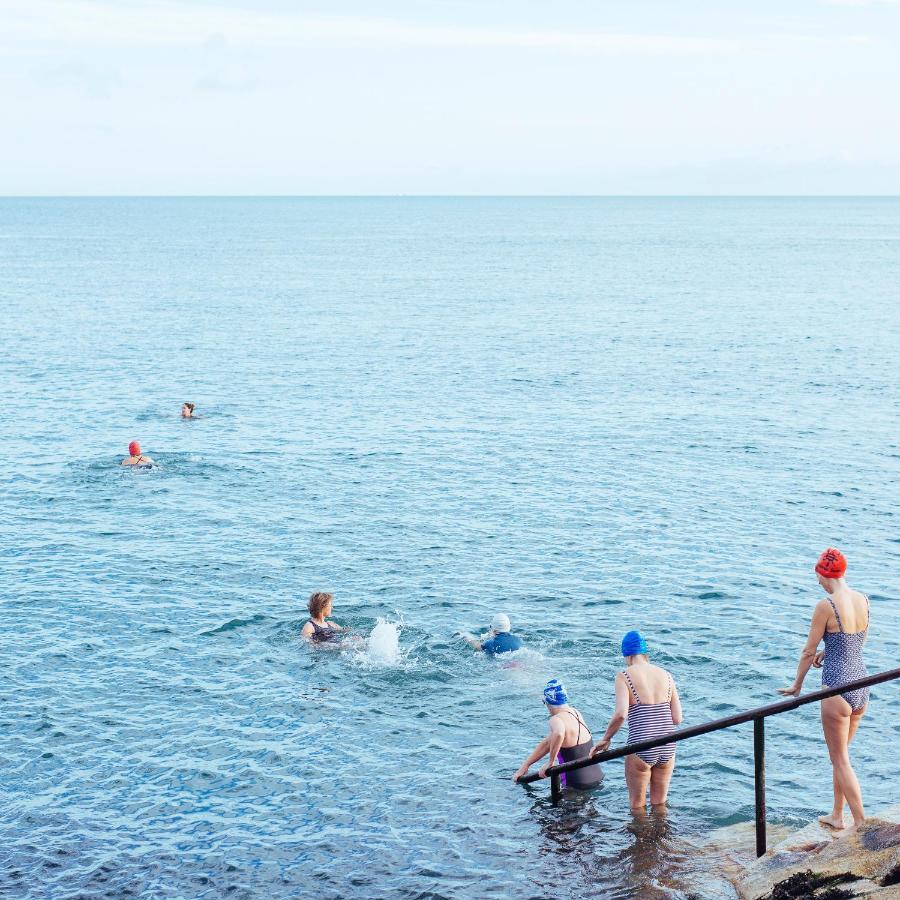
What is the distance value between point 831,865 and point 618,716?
2.52 meters

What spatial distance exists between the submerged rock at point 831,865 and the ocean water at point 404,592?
50.2 inches

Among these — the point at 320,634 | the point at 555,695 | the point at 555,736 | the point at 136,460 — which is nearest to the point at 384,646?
the point at 320,634

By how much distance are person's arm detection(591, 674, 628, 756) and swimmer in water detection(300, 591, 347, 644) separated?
8954 mm

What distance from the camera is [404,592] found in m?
22.9

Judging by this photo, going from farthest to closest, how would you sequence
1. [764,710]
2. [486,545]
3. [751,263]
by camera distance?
[751,263], [486,545], [764,710]

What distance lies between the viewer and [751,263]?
444 feet

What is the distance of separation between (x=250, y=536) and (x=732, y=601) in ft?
39.0

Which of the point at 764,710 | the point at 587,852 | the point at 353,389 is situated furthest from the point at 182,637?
the point at 353,389

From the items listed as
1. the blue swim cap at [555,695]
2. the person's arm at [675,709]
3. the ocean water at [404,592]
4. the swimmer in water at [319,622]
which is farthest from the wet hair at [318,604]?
the person's arm at [675,709]

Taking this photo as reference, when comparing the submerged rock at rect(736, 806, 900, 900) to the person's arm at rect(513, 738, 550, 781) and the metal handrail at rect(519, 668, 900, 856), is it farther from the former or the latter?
the person's arm at rect(513, 738, 550, 781)

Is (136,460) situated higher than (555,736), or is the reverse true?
(136,460)

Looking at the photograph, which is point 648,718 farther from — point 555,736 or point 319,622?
point 319,622

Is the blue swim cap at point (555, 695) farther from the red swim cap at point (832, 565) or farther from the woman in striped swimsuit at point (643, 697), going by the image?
the red swim cap at point (832, 565)

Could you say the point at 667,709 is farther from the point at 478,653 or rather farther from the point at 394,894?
the point at 478,653
